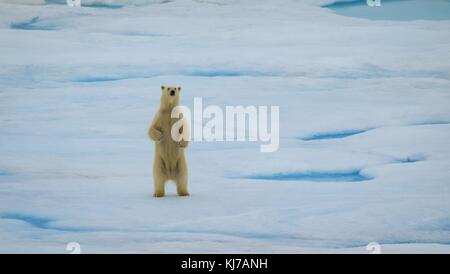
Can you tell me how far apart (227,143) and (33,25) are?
1.26m

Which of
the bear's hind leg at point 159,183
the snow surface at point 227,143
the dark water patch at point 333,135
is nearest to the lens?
the snow surface at point 227,143

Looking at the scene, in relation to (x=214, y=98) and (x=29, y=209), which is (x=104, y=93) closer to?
(x=214, y=98)

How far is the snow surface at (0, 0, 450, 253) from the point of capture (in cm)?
381

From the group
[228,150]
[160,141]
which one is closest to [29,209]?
[160,141]

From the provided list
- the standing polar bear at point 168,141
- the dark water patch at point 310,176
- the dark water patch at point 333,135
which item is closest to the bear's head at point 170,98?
the standing polar bear at point 168,141

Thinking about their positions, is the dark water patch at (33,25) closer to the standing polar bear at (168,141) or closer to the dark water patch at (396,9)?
the standing polar bear at (168,141)

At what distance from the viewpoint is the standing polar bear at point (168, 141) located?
3889 millimetres

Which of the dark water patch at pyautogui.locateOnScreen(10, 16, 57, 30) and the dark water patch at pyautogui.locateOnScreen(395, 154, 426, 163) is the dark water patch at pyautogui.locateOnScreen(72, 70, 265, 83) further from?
the dark water patch at pyautogui.locateOnScreen(395, 154, 426, 163)

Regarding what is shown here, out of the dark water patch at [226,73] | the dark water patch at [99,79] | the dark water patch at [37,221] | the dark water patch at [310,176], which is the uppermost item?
the dark water patch at [226,73]

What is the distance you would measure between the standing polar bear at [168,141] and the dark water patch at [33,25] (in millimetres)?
1139

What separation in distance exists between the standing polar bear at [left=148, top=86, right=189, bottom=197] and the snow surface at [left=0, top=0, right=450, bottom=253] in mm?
132

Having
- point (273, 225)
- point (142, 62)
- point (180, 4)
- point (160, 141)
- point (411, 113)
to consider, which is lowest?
point (273, 225)

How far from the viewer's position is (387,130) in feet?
14.5

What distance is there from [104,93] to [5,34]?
0.61m
